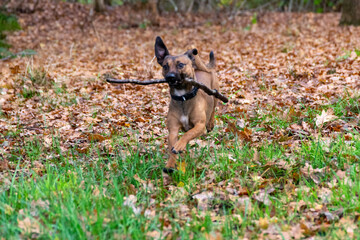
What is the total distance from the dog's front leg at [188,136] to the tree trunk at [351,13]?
13792mm

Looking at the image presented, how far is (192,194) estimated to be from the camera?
4008 millimetres

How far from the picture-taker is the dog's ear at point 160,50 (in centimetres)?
455

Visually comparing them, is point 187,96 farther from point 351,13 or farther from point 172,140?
point 351,13

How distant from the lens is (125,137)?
6.06 meters

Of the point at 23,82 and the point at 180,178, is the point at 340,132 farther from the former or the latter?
the point at 23,82

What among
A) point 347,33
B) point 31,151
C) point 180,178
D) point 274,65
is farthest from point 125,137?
point 347,33

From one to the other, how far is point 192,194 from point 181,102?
109 cm

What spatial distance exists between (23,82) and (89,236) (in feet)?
23.9

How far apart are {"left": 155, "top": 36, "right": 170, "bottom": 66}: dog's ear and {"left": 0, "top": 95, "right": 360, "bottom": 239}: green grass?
3.95 feet

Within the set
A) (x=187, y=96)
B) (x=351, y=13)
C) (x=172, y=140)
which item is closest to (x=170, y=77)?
(x=187, y=96)

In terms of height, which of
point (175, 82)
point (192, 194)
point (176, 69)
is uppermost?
point (176, 69)

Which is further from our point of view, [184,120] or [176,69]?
[184,120]

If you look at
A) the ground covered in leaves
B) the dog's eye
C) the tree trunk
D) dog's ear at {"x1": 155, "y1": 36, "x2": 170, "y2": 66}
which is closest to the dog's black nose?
the dog's eye

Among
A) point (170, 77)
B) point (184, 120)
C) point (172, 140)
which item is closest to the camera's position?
point (170, 77)
